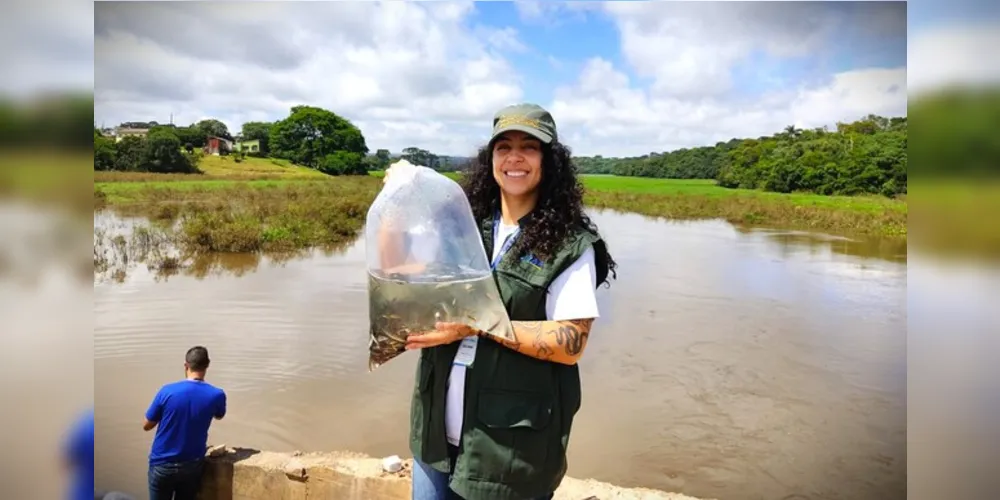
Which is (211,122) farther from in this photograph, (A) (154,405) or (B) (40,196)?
(B) (40,196)

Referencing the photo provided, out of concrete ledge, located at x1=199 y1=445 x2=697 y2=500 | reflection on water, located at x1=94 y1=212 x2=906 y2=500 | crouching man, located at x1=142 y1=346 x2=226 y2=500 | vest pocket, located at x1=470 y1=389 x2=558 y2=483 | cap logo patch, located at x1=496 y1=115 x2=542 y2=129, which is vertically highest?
cap logo patch, located at x1=496 y1=115 x2=542 y2=129

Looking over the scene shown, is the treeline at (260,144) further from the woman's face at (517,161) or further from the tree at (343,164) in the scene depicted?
the woman's face at (517,161)

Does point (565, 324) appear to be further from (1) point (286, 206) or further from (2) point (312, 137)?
(2) point (312, 137)

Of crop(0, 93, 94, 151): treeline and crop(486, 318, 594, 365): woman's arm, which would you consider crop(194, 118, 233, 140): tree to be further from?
crop(486, 318, 594, 365): woman's arm

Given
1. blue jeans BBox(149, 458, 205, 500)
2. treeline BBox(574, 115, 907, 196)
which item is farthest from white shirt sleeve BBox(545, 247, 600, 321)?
treeline BBox(574, 115, 907, 196)

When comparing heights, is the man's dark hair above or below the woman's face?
below

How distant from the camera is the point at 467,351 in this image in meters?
0.98

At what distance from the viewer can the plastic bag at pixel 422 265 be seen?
96 cm

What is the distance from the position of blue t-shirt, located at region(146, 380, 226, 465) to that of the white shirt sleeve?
155 cm

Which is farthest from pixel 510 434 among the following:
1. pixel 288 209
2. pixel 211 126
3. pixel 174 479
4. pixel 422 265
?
pixel 211 126

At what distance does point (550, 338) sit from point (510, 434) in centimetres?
17

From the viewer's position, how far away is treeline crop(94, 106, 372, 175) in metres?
9.21

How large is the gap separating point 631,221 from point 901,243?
18.0 ft

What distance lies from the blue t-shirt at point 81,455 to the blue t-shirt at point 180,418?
0.53m
